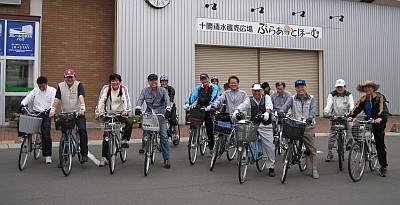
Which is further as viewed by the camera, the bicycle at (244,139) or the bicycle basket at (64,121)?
the bicycle basket at (64,121)

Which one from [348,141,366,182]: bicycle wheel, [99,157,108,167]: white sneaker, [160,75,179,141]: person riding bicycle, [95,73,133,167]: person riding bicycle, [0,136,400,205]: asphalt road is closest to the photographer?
[0,136,400,205]: asphalt road

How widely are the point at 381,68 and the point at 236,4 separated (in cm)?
894

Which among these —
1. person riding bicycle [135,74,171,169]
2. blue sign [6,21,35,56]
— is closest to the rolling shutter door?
blue sign [6,21,35,56]

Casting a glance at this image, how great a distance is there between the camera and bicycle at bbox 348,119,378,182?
24.4ft

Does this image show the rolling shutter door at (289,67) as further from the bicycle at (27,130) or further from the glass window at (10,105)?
the bicycle at (27,130)

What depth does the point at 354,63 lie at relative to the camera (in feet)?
70.3

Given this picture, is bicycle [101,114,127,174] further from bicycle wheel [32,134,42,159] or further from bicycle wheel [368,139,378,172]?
bicycle wheel [368,139,378,172]

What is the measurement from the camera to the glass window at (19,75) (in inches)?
623

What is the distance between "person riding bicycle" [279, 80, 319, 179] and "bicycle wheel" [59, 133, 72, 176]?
4040mm

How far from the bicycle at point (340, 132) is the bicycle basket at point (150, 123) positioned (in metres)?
3.81

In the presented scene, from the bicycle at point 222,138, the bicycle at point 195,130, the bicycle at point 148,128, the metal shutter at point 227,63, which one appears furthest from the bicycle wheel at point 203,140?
the metal shutter at point 227,63

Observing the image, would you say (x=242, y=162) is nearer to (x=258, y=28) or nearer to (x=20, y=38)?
(x=20, y=38)

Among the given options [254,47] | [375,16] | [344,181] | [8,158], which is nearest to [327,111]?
[344,181]

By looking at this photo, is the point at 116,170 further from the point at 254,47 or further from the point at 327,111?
the point at 254,47
